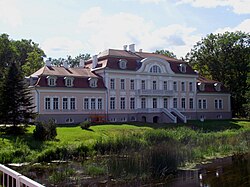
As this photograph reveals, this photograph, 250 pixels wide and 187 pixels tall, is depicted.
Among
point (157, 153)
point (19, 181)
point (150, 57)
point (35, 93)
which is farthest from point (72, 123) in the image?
point (19, 181)

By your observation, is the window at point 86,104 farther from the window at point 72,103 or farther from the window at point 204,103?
the window at point 204,103

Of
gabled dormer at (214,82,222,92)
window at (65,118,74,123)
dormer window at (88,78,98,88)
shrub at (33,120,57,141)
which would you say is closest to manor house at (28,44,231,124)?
dormer window at (88,78,98,88)

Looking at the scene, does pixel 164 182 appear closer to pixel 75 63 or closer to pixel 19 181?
pixel 19 181

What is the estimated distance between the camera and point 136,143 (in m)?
22.1

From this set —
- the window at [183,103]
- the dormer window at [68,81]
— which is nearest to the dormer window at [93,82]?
the dormer window at [68,81]

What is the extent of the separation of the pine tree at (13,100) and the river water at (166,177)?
9.20m

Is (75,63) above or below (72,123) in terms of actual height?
above

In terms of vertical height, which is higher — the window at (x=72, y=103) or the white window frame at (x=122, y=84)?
the white window frame at (x=122, y=84)

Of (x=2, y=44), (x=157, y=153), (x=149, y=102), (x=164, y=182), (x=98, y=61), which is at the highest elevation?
(x=2, y=44)

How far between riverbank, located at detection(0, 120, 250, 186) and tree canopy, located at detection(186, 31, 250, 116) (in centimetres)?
2735

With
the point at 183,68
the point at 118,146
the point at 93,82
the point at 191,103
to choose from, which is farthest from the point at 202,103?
the point at 118,146

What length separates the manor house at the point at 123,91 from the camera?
40625mm

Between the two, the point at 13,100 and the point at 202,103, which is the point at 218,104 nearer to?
the point at 202,103

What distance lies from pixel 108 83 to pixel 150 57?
628 centimetres
